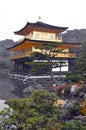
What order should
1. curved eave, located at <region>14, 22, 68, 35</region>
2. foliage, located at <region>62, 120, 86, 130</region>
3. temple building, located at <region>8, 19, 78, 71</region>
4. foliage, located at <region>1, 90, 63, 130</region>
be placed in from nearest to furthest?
foliage, located at <region>1, 90, 63, 130</region>
foliage, located at <region>62, 120, 86, 130</region>
temple building, located at <region>8, 19, 78, 71</region>
curved eave, located at <region>14, 22, 68, 35</region>

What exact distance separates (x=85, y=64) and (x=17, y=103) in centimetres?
1882

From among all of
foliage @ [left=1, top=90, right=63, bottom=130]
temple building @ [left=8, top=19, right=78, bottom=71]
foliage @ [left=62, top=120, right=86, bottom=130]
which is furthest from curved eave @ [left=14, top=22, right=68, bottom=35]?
foliage @ [left=1, top=90, right=63, bottom=130]

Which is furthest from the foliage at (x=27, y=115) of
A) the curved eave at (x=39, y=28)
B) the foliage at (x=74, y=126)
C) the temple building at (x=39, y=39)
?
the curved eave at (x=39, y=28)

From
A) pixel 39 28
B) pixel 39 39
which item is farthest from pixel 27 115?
pixel 39 28

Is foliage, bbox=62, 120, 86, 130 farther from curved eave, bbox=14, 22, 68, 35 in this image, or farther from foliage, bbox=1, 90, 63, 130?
curved eave, bbox=14, 22, 68, 35

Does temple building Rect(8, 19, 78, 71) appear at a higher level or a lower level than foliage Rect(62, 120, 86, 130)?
higher

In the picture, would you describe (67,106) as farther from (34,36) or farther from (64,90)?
(34,36)

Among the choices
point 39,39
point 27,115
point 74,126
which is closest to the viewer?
point 27,115

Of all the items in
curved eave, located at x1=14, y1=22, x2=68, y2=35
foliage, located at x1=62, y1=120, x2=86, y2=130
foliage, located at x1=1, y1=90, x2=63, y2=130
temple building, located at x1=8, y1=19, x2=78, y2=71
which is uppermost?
curved eave, located at x1=14, y1=22, x2=68, y2=35

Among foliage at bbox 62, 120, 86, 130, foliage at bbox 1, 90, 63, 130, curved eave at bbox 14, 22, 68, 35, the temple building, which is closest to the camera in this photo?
foliage at bbox 1, 90, 63, 130

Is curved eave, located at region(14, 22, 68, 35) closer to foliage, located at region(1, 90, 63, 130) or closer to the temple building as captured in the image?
the temple building

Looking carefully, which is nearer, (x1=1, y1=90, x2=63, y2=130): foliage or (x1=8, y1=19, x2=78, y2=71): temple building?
(x1=1, y1=90, x2=63, y2=130): foliage

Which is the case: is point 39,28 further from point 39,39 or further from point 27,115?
point 27,115

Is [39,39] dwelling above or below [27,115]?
above
